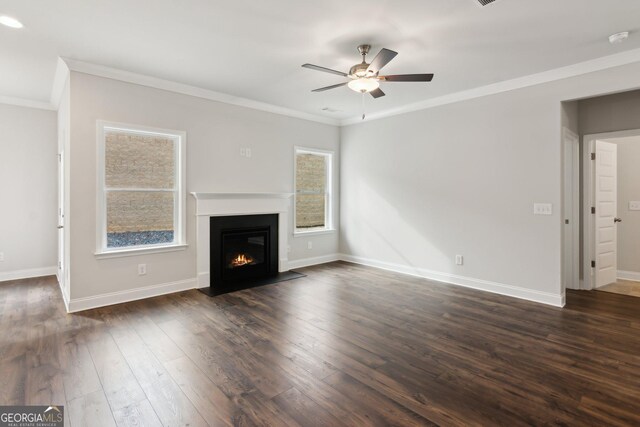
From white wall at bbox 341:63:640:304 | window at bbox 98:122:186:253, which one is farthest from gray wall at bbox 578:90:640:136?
window at bbox 98:122:186:253

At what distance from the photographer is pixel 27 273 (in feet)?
17.0

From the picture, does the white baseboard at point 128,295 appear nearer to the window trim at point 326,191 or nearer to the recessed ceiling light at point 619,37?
the window trim at point 326,191

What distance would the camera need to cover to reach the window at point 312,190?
6.03m

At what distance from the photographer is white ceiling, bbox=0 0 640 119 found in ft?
8.54

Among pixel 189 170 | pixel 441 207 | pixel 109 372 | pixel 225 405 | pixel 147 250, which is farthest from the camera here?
pixel 441 207

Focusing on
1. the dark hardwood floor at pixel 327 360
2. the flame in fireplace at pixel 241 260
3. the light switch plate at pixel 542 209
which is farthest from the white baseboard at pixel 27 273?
the light switch plate at pixel 542 209

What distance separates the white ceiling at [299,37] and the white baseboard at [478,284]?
2710mm

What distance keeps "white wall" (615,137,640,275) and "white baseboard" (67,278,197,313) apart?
663 centimetres

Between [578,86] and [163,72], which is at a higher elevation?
[163,72]

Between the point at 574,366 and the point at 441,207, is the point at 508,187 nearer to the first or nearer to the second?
the point at 441,207

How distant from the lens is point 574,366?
253 centimetres

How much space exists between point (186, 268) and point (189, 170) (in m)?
1.37

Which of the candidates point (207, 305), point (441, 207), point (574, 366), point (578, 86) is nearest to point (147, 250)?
point (207, 305)

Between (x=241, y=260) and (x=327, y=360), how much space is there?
291cm
